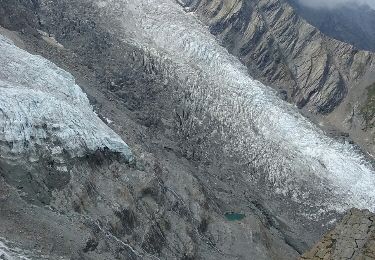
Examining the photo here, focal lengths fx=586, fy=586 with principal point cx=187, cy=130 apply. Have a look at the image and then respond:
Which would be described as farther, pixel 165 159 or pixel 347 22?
pixel 347 22

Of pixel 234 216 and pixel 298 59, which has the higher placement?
pixel 298 59

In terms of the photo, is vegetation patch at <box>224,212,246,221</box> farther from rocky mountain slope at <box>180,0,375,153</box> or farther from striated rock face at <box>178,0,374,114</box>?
striated rock face at <box>178,0,374,114</box>

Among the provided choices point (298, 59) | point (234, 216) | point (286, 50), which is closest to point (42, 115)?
point (234, 216)

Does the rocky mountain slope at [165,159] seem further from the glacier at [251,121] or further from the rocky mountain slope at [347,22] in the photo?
the rocky mountain slope at [347,22]

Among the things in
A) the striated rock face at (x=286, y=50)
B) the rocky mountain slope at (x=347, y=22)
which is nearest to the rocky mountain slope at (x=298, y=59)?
the striated rock face at (x=286, y=50)

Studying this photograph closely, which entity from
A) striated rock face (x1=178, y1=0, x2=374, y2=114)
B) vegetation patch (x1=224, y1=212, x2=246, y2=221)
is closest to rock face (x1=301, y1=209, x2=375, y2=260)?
vegetation patch (x1=224, y1=212, x2=246, y2=221)

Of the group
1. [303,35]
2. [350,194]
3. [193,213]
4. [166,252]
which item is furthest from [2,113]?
[303,35]

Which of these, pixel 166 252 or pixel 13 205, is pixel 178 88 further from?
pixel 13 205

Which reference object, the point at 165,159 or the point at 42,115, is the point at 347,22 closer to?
the point at 165,159
